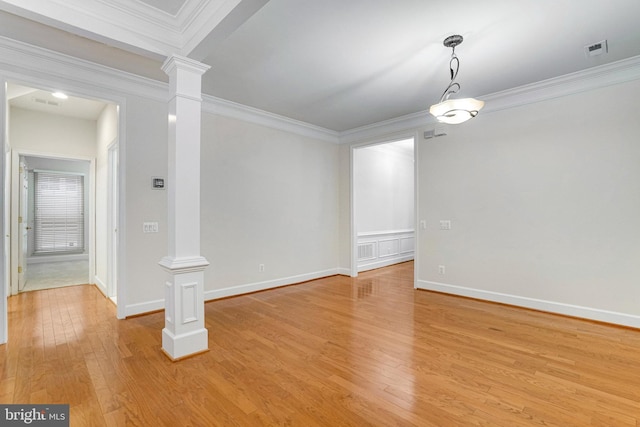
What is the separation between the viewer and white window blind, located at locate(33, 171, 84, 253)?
7.54m

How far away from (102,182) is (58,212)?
4593 mm

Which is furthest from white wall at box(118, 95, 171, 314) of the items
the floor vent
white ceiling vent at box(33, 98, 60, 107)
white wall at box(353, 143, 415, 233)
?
the floor vent

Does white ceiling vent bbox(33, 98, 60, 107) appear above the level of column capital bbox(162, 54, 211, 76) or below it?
above

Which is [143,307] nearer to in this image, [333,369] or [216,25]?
[333,369]

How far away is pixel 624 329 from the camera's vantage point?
3184 millimetres

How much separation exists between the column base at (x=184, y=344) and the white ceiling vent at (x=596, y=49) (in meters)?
4.64

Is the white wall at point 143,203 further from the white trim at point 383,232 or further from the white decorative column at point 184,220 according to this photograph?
the white trim at point 383,232

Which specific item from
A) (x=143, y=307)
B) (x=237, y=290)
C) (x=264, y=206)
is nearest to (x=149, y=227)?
(x=143, y=307)

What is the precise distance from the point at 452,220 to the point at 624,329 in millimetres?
2181

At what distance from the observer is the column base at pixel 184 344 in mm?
2461

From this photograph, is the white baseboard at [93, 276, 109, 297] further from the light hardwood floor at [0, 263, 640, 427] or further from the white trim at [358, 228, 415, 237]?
the white trim at [358, 228, 415, 237]

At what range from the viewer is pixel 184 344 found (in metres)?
2.51

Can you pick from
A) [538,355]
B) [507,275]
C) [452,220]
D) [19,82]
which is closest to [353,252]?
[452,220]

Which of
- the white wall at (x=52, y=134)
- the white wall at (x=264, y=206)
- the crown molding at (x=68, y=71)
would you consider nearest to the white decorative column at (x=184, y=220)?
the crown molding at (x=68, y=71)
